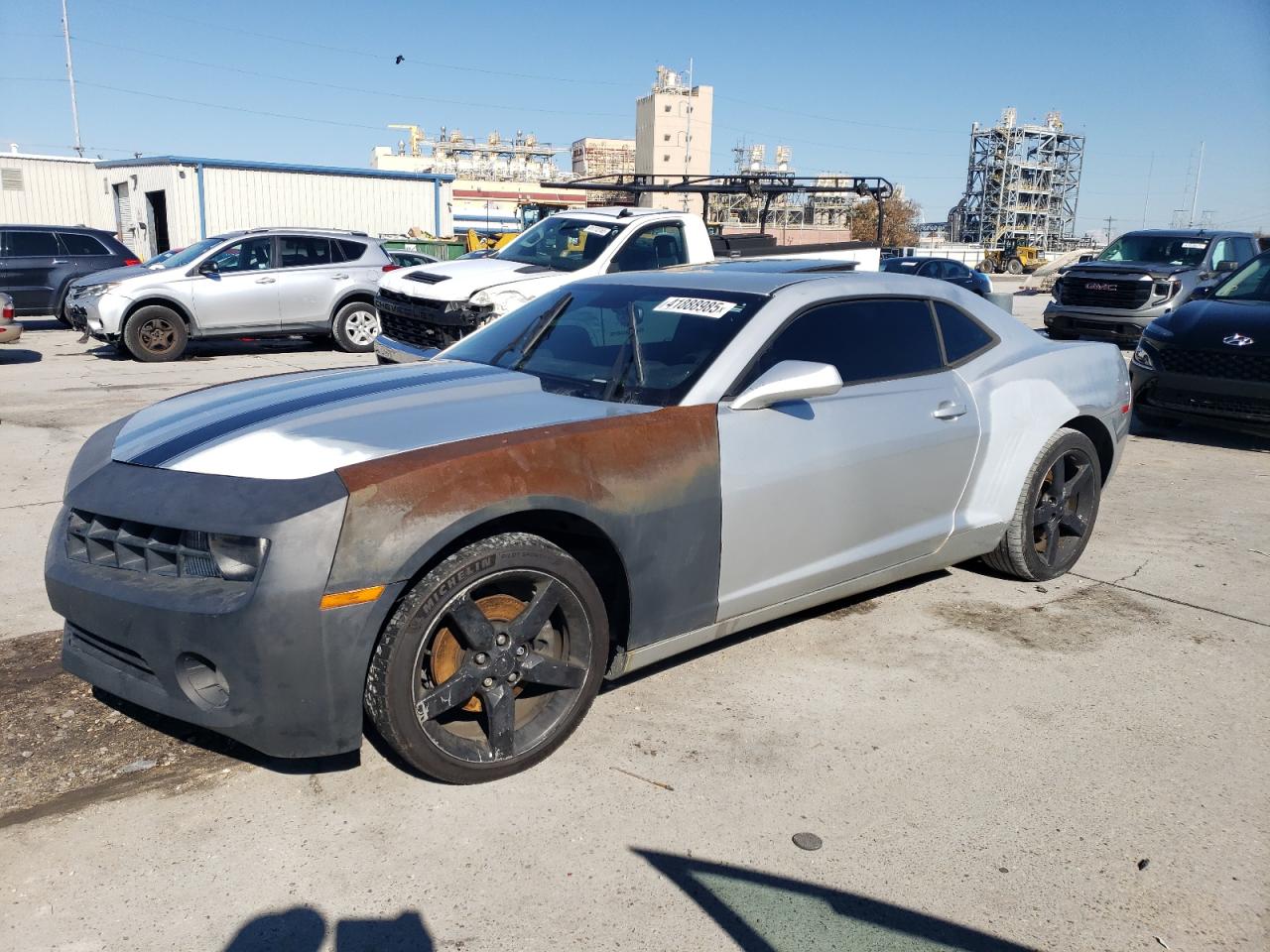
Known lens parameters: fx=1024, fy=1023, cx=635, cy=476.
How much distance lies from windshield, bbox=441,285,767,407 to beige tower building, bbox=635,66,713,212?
4500 inches

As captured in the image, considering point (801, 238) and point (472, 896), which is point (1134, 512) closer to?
point (472, 896)

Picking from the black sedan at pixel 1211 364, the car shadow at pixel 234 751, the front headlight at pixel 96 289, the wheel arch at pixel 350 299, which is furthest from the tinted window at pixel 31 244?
the black sedan at pixel 1211 364

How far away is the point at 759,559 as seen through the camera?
3.76 m

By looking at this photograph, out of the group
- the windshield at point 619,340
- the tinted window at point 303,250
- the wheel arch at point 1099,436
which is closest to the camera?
the windshield at point 619,340

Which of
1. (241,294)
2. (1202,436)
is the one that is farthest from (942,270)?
(241,294)

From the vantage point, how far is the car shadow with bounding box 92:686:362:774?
128 inches

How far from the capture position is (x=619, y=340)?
4.10m

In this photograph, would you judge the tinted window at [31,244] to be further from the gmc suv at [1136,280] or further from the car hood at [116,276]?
the gmc suv at [1136,280]

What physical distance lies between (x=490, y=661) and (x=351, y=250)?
12211mm

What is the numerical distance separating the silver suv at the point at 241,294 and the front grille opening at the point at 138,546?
1080 cm

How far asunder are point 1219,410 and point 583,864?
7.40m

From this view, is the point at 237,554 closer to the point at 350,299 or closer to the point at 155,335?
the point at 155,335

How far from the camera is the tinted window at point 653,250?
1039cm

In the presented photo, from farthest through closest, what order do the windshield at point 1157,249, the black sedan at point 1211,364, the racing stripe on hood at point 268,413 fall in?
the windshield at point 1157,249 < the black sedan at point 1211,364 < the racing stripe on hood at point 268,413
